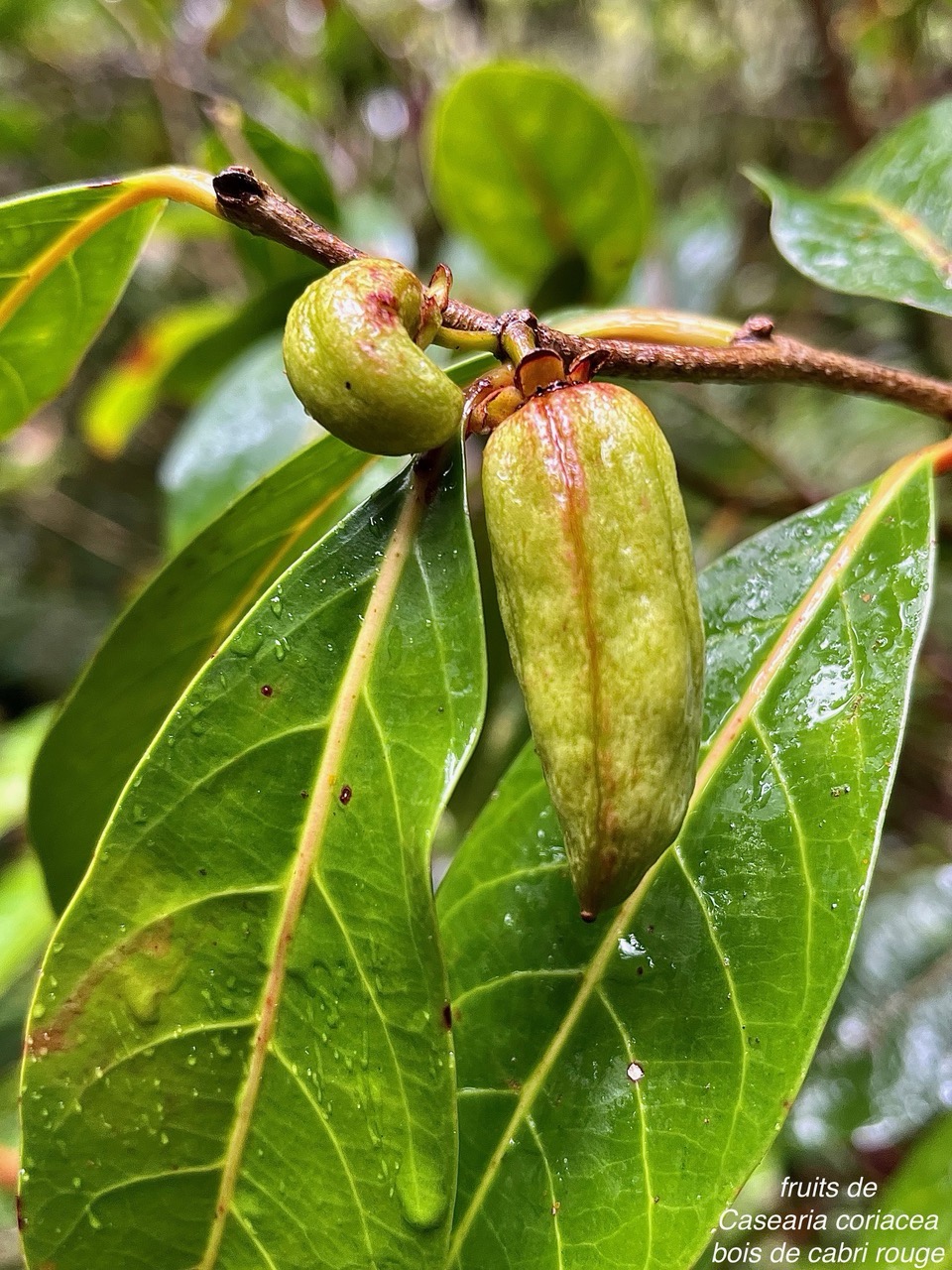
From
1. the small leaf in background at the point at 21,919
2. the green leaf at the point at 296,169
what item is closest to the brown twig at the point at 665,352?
the green leaf at the point at 296,169

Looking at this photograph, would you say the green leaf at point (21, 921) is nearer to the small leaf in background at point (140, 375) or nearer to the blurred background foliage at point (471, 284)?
the blurred background foliage at point (471, 284)

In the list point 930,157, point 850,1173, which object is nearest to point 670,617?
point 930,157

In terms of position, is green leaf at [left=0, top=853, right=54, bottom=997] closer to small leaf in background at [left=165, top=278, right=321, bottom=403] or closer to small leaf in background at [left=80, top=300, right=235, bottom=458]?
small leaf in background at [left=165, top=278, right=321, bottom=403]

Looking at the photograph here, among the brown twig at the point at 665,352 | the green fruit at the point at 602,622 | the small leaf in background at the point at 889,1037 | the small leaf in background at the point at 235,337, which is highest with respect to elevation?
the small leaf in background at the point at 235,337

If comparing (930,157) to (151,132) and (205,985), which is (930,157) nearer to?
(205,985)

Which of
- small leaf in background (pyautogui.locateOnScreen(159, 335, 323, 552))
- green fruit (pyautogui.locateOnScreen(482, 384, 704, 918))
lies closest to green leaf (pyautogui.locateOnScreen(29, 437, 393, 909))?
green fruit (pyautogui.locateOnScreen(482, 384, 704, 918))

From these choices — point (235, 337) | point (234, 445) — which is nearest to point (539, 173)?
point (235, 337)
